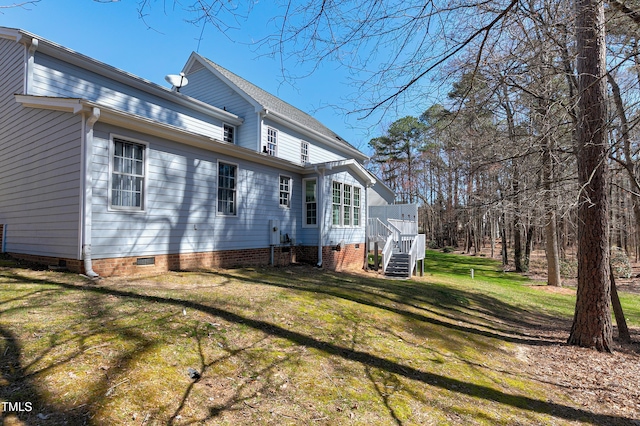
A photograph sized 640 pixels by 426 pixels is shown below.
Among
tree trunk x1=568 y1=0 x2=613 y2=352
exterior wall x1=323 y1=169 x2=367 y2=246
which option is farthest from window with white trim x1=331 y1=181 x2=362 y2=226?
tree trunk x1=568 y1=0 x2=613 y2=352

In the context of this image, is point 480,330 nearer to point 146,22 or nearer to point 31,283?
point 146,22

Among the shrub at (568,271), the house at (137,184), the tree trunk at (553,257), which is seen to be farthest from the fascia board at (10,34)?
the shrub at (568,271)

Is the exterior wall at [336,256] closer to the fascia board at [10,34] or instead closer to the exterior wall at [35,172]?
the exterior wall at [35,172]

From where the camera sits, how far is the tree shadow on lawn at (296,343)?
266cm

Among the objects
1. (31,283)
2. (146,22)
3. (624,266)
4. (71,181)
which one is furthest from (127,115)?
(624,266)

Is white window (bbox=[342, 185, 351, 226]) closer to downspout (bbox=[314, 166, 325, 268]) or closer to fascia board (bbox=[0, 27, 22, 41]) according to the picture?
downspout (bbox=[314, 166, 325, 268])

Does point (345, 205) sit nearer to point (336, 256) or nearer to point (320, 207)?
point (320, 207)

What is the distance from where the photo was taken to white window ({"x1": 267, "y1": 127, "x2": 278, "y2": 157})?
14891 millimetres

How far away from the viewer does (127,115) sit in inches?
268

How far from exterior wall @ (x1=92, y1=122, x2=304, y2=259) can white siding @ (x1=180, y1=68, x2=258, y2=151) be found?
434 centimetres

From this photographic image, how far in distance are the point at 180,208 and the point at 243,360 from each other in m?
5.76

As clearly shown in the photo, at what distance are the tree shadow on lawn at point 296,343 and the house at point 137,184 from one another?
5.90ft

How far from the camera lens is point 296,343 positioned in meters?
4.38

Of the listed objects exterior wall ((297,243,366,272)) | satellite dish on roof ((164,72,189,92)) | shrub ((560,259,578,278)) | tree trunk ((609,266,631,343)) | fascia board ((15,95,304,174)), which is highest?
satellite dish on roof ((164,72,189,92))
